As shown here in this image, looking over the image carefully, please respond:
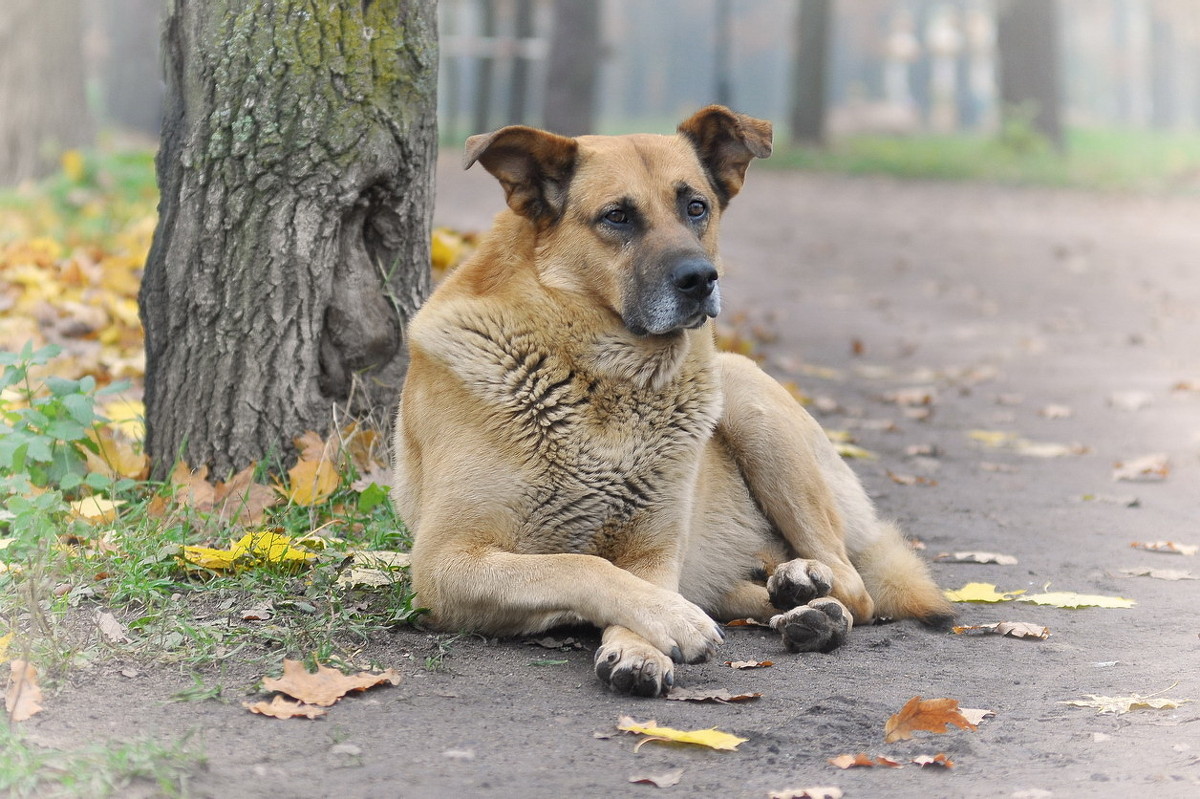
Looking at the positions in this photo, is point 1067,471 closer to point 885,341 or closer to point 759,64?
point 885,341

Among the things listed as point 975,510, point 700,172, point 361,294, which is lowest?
point 975,510

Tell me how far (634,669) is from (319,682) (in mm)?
857

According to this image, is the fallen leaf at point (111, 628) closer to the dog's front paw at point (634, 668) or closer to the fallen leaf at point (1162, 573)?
the dog's front paw at point (634, 668)

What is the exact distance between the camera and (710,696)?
333cm

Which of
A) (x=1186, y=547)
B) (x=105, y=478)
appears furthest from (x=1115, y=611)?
(x=105, y=478)

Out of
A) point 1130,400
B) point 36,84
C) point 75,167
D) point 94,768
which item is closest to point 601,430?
point 94,768

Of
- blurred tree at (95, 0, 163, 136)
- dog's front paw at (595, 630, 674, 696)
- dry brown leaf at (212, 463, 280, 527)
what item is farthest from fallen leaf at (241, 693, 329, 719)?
blurred tree at (95, 0, 163, 136)

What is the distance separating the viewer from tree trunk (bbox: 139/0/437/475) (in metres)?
4.53

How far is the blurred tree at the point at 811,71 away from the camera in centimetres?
2534

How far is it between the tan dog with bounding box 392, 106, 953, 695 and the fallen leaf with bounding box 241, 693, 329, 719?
25.9 inches

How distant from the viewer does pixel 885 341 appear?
10.1m

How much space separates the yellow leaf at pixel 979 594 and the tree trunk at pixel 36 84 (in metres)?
9.68

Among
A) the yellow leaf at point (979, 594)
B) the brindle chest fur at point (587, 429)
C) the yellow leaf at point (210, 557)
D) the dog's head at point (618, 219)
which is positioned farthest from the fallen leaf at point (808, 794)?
the yellow leaf at point (210, 557)

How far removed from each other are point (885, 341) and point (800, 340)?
0.80 metres
